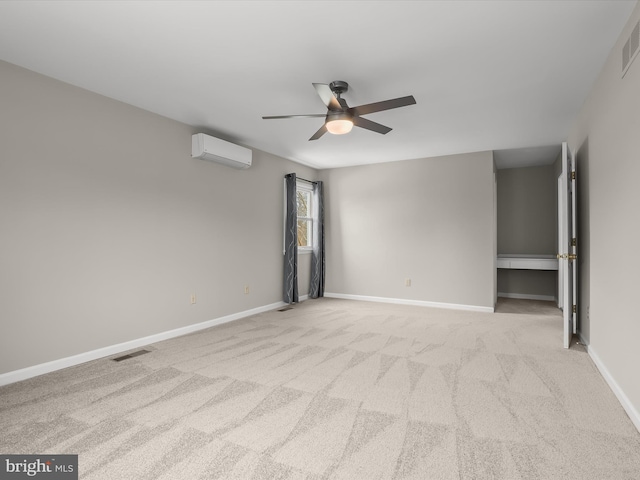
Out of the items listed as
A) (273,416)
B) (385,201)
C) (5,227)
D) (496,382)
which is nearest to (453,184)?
(385,201)

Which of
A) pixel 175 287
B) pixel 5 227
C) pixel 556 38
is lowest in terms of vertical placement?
pixel 175 287

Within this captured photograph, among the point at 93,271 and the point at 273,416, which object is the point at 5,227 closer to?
the point at 93,271

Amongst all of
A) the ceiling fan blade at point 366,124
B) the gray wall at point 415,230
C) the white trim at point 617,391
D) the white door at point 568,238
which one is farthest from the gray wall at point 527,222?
the ceiling fan blade at point 366,124

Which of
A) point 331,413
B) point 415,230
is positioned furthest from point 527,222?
point 331,413

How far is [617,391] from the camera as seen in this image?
2.33 metres

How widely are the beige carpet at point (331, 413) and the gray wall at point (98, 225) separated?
0.41 m

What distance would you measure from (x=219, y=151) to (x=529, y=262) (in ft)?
17.3

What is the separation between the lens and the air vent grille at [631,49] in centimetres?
198

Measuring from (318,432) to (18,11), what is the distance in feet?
10.0

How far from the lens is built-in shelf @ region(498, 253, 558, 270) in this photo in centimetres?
564

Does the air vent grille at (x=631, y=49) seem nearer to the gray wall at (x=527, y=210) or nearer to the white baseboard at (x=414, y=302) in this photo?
the white baseboard at (x=414, y=302)

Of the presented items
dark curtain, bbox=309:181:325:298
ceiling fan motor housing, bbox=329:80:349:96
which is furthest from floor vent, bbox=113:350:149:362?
dark curtain, bbox=309:181:325:298

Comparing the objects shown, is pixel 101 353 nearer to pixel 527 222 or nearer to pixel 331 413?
pixel 331 413

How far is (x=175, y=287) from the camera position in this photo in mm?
3879
